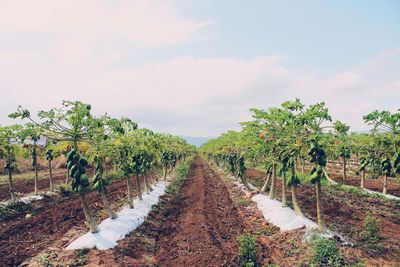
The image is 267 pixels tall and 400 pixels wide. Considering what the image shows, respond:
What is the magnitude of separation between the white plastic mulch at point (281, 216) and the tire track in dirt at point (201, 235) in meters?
1.50

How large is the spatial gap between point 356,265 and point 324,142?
418 centimetres

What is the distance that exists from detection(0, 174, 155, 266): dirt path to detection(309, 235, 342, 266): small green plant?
9063mm

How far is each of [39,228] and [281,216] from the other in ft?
35.3

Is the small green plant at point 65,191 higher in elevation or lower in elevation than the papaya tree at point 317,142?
lower

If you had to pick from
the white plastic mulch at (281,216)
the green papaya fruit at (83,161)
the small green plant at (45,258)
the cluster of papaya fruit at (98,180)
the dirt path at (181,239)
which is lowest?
the dirt path at (181,239)

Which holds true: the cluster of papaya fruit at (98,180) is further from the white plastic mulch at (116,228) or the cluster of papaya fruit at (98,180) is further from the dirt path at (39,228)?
the dirt path at (39,228)

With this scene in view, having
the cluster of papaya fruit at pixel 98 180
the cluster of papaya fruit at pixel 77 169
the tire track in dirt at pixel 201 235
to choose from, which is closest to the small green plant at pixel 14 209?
the cluster of papaya fruit at pixel 98 180

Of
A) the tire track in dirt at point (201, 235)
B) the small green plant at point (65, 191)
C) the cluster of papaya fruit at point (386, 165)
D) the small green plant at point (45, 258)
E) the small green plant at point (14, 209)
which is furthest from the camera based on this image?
the small green plant at point (65, 191)

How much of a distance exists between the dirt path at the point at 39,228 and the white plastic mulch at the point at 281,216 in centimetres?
792

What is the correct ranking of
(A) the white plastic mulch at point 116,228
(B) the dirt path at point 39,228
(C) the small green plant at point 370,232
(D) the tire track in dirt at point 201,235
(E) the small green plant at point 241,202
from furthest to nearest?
(E) the small green plant at point 241,202 < (C) the small green plant at point 370,232 < (B) the dirt path at point 39,228 < (A) the white plastic mulch at point 116,228 < (D) the tire track in dirt at point 201,235

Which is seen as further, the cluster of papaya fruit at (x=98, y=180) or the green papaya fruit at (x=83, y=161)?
the cluster of papaya fruit at (x=98, y=180)

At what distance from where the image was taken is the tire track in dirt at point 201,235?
1098cm

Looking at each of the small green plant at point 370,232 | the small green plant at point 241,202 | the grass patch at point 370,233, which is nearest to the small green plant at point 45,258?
the grass patch at point 370,233

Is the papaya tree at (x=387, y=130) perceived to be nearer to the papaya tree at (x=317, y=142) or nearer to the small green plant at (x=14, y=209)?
the papaya tree at (x=317, y=142)
